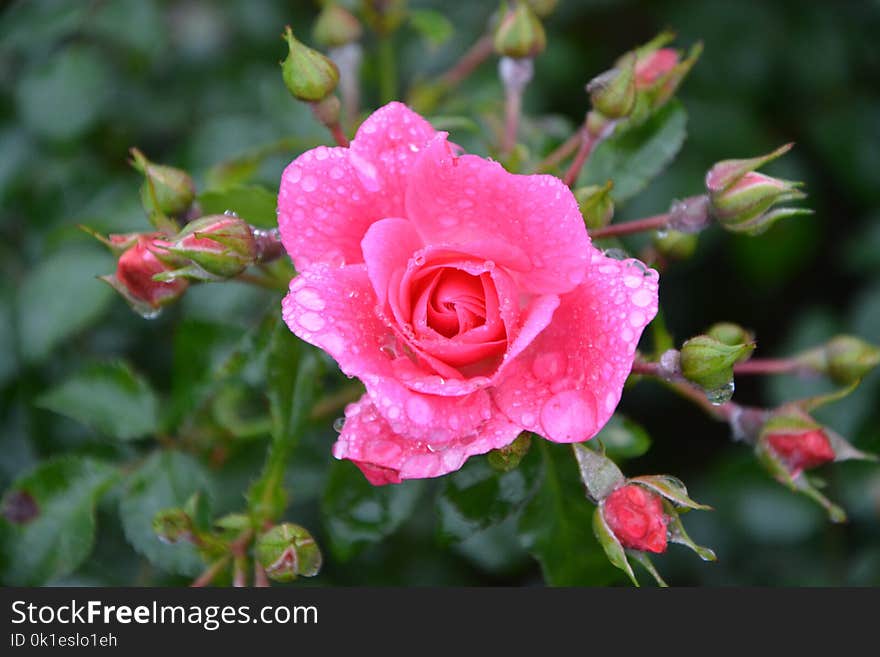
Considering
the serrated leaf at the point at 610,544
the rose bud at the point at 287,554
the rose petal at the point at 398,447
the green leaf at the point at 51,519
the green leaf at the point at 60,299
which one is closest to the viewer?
the rose petal at the point at 398,447

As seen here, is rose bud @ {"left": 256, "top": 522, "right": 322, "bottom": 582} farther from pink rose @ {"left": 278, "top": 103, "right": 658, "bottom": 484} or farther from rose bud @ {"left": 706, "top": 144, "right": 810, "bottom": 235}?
rose bud @ {"left": 706, "top": 144, "right": 810, "bottom": 235}

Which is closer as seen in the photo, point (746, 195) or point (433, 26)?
point (746, 195)

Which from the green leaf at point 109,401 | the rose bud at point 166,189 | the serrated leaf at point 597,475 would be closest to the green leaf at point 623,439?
the serrated leaf at point 597,475

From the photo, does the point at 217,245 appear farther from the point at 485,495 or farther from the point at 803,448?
the point at 803,448

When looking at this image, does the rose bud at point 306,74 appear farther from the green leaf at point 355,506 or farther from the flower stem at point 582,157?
the green leaf at point 355,506

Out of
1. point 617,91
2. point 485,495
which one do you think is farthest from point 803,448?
point 617,91

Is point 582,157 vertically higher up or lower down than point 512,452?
higher up

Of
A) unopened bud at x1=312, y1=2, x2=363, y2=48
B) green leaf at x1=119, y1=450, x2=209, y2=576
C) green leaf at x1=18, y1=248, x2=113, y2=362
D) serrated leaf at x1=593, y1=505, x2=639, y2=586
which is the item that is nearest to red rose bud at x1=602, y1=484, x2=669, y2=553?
serrated leaf at x1=593, y1=505, x2=639, y2=586
